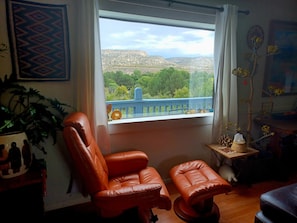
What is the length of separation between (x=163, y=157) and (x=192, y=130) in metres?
0.49

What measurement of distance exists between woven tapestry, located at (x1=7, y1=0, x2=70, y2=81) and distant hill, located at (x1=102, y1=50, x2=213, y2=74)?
19.5 inches

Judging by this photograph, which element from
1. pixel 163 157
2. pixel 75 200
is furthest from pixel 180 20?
pixel 75 200

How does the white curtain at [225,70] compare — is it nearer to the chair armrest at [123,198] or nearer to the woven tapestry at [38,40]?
the chair armrest at [123,198]

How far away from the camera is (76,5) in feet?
5.77

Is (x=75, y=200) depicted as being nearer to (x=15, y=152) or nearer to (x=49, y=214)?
(x=49, y=214)

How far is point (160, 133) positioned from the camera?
2346mm

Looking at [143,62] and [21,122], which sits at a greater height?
[143,62]

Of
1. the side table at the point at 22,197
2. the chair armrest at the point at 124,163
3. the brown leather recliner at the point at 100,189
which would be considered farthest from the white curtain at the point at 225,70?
the side table at the point at 22,197

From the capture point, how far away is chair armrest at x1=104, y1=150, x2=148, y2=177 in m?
1.89

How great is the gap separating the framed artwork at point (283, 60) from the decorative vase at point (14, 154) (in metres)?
2.90

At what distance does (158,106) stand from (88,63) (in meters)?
1.02

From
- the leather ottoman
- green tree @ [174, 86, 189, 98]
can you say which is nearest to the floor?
the leather ottoman

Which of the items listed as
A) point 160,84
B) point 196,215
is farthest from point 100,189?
point 160,84

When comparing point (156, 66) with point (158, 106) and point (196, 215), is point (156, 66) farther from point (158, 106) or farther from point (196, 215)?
point (196, 215)
